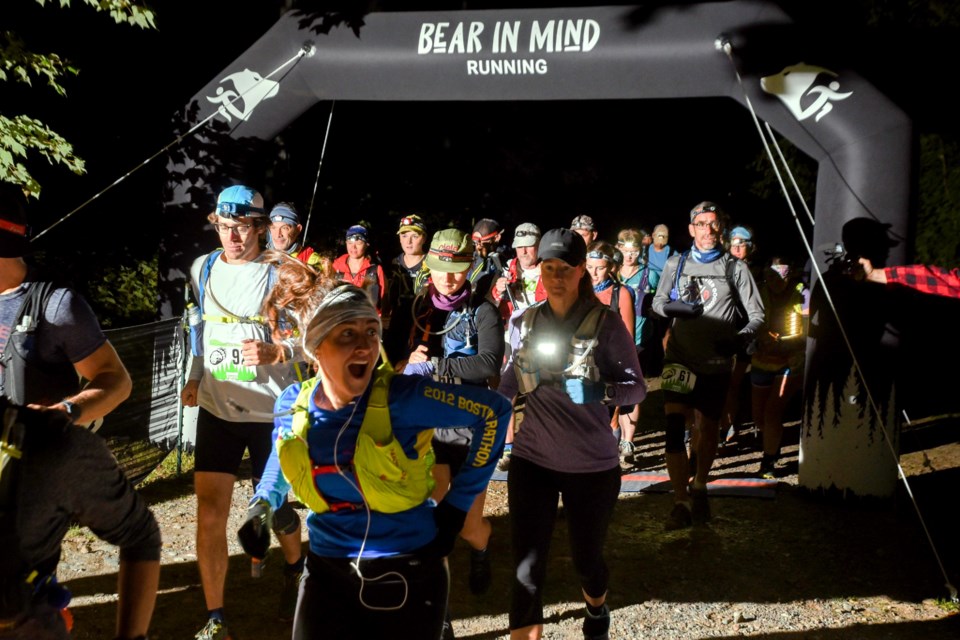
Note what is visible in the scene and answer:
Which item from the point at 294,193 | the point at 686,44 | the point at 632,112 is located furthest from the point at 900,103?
the point at 632,112

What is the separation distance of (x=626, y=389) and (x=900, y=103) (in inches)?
179

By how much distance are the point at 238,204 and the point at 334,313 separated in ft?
6.34

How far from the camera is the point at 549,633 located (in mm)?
4848

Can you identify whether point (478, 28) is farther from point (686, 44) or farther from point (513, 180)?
point (513, 180)

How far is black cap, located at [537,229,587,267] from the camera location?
417cm

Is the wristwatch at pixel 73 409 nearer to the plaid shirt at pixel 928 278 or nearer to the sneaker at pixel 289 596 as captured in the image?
the sneaker at pixel 289 596

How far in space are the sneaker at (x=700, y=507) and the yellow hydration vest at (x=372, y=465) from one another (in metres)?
4.33

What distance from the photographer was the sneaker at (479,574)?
17.5 feet

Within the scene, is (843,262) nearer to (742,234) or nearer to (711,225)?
(711,225)

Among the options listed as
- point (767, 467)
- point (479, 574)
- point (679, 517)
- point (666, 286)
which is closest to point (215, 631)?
point (479, 574)

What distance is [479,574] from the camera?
5.36 m

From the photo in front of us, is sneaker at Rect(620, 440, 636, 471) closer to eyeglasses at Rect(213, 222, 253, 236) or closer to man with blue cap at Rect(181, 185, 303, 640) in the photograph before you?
man with blue cap at Rect(181, 185, 303, 640)

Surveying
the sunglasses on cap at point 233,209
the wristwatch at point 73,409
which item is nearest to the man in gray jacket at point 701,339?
the sunglasses on cap at point 233,209

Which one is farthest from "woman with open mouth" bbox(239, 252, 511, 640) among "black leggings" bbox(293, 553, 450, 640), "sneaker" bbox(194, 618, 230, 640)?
"sneaker" bbox(194, 618, 230, 640)
